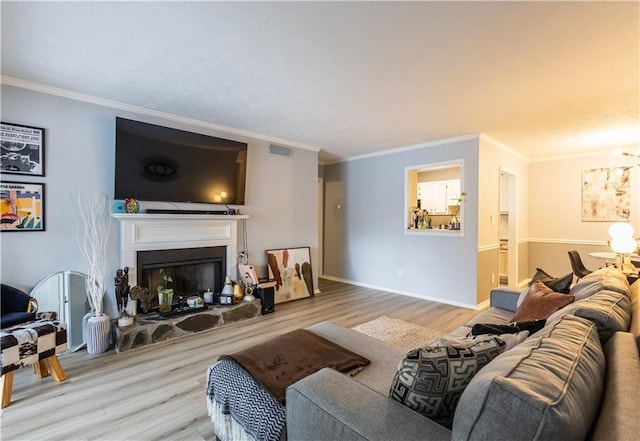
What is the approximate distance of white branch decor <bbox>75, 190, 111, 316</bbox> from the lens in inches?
118

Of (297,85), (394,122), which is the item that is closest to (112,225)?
(297,85)

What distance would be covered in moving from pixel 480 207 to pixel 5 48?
520 centimetres

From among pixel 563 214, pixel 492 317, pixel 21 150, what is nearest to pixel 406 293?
pixel 492 317

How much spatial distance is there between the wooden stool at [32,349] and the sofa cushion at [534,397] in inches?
110

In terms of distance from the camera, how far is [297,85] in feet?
9.11

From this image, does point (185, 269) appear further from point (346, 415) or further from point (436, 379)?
point (436, 379)

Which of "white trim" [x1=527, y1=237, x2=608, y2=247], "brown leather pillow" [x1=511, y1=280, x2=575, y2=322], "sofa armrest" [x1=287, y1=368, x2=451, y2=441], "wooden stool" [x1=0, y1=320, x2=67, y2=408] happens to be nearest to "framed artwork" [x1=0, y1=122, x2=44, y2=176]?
"wooden stool" [x1=0, y1=320, x2=67, y2=408]

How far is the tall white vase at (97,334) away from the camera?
2850 millimetres

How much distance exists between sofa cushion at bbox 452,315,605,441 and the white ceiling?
181 centimetres

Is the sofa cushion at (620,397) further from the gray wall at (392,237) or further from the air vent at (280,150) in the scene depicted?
the air vent at (280,150)

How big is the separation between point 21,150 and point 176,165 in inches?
51.4

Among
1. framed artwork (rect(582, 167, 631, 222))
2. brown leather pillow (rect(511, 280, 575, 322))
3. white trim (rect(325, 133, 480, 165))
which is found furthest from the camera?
framed artwork (rect(582, 167, 631, 222))

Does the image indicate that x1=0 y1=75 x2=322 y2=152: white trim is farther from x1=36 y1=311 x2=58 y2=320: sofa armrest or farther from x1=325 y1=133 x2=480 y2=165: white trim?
x1=36 y1=311 x2=58 y2=320: sofa armrest

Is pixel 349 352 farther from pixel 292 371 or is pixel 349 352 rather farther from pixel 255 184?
pixel 255 184
